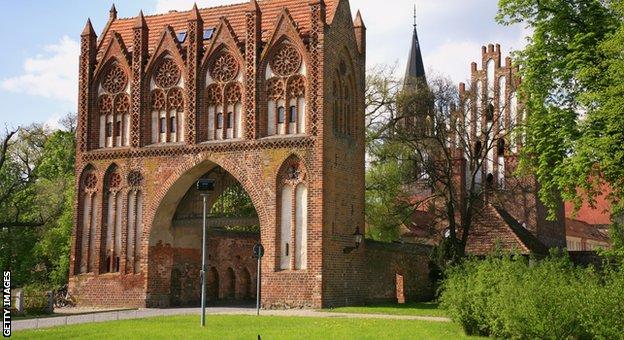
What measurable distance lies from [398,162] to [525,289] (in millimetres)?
23190

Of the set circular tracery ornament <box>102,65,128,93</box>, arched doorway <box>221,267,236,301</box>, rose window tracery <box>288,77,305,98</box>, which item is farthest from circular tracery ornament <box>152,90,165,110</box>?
arched doorway <box>221,267,236,301</box>

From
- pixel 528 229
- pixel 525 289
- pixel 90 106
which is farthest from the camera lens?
pixel 528 229

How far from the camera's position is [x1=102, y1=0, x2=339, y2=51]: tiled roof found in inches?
1186

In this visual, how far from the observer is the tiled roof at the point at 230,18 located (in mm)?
30125

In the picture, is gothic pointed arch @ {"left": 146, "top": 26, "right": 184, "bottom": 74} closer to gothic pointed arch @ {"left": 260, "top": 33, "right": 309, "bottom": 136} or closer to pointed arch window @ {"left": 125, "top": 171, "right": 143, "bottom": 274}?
gothic pointed arch @ {"left": 260, "top": 33, "right": 309, "bottom": 136}

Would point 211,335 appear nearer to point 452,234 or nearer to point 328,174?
point 328,174

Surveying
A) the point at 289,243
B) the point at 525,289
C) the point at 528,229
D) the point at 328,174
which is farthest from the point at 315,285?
the point at 528,229

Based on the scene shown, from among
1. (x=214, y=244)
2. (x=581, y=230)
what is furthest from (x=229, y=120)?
(x=581, y=230)

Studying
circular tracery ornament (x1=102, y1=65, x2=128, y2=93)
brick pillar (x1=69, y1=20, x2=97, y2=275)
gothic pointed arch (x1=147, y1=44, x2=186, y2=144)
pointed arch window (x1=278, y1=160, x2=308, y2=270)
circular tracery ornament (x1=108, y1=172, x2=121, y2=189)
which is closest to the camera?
pointed arch window (x1=278, y1=160, x2=308, y2=270)

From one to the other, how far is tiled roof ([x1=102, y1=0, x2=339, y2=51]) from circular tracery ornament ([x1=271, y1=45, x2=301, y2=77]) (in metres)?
0.89

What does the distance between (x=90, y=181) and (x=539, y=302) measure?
21300 millimetres

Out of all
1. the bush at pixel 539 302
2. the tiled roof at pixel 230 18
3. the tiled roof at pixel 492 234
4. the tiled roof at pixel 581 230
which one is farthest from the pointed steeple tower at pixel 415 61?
the bush at pixel 539 302

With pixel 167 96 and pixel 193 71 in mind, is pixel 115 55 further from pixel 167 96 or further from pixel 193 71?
pixel 193 71

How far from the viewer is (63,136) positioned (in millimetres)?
48969
